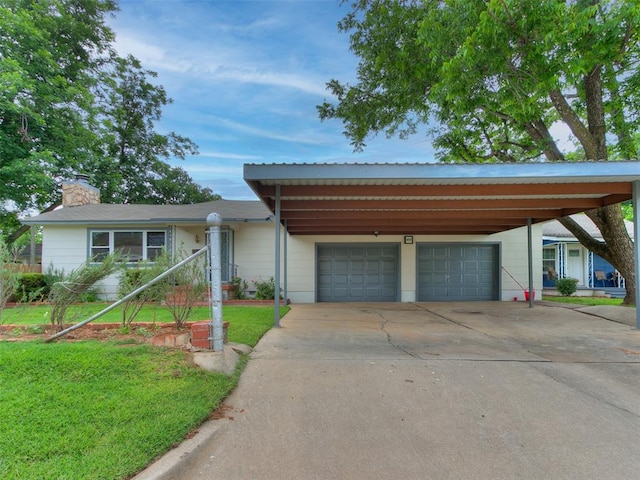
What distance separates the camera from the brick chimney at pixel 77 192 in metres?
14.1

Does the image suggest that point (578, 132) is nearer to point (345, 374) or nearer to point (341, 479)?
point (345, 374)

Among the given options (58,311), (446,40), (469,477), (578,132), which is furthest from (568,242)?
(58,311)

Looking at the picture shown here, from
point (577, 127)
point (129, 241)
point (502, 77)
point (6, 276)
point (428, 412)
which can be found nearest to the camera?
point (428, 412)

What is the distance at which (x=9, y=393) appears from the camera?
2.85m

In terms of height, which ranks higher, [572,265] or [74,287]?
[74,287]

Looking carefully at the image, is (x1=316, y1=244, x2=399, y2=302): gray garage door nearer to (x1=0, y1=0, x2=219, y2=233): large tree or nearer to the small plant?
the small plant

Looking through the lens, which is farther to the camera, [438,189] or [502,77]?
[502,77]

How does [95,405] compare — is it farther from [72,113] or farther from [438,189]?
[72,113]

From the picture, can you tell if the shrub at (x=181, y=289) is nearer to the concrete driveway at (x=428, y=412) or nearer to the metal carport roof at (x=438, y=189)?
the concrete driveway at (x=428, y=412)

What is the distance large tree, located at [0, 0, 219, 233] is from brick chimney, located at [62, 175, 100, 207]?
842 mm

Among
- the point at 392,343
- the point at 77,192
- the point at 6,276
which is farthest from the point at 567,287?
the point at 77,192

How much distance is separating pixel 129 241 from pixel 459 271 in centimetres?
1248

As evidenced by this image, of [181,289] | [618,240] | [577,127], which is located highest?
[577,127]

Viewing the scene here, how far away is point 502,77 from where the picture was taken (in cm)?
939
